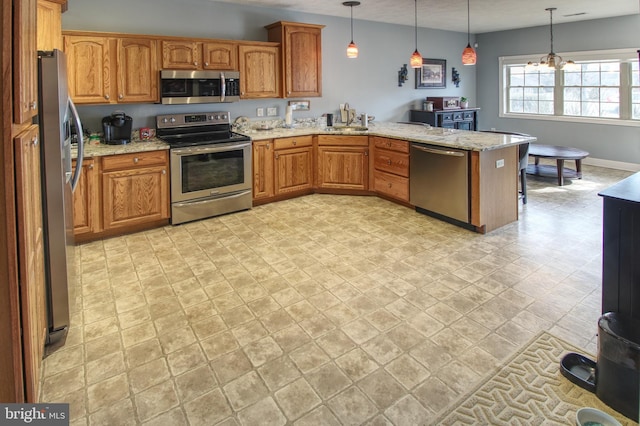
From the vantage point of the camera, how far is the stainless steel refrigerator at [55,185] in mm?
2244

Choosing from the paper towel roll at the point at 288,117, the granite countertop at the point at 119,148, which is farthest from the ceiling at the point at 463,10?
the granite countertop at the point at 119,148

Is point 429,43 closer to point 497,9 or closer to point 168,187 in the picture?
point 497,9

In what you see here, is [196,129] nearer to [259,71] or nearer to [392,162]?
[259,71]

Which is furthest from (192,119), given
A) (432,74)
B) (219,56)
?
(432,74)

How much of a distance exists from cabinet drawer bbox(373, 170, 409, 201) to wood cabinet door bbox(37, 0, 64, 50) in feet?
12.0

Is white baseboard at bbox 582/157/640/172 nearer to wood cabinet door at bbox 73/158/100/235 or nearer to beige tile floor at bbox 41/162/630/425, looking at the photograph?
beige tile floor at bbox 41/162/630/425

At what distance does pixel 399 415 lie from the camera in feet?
6.17

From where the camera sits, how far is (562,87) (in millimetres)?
7730

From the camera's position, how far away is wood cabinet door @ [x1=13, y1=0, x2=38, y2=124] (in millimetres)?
1407

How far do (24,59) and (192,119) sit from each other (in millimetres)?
3521

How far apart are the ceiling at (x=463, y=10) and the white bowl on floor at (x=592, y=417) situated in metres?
5.03

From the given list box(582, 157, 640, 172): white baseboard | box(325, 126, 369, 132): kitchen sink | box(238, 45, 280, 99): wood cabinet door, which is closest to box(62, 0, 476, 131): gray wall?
box(238, 45, 280, 99): wood cabinet door

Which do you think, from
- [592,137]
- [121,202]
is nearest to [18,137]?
[121,202]

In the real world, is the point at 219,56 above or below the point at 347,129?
above
